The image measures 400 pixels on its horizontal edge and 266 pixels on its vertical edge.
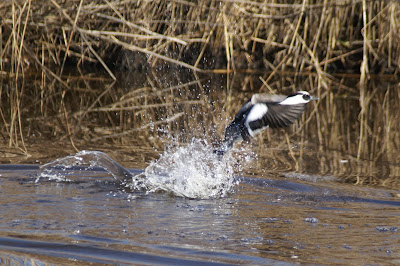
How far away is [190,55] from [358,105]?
3.17 metres

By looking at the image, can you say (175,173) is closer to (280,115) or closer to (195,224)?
(280,115)

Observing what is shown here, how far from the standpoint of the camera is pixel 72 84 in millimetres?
8867

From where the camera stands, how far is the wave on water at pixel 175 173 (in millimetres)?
4191

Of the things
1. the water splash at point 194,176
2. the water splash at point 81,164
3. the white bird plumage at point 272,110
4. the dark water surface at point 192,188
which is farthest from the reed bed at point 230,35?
the white bird plumage at point 272,110

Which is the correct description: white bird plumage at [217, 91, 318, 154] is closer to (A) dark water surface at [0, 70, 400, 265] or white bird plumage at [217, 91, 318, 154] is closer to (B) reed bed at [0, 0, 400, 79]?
(A) dark water surface at [0, 70, 400, 265]

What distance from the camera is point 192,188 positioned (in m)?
4.17

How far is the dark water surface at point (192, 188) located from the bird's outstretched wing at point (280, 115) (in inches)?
17.0

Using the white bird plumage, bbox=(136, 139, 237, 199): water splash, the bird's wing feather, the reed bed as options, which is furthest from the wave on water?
the reed bed

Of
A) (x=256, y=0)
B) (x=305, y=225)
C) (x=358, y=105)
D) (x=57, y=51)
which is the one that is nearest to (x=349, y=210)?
(x=305, y=225)

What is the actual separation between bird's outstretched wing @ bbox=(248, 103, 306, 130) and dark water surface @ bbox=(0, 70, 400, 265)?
1.41 ft

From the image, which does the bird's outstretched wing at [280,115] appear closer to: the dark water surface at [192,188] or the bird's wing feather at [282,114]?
the bird's wing feather at [282,114]

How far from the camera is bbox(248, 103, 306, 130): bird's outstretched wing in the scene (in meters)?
4.04

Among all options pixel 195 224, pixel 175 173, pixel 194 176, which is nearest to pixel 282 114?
pixel 194 176

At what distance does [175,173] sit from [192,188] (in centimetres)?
23
